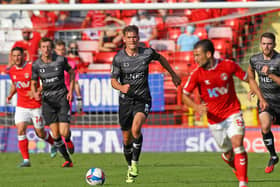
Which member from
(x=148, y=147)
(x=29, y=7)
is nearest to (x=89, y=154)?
(x=148, y=147)

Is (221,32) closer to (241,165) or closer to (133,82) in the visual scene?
(133,82)

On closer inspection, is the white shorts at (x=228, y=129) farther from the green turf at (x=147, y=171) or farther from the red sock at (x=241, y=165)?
the green turf at (x=147, y=171)

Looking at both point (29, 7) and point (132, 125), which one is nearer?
point (132, 125)

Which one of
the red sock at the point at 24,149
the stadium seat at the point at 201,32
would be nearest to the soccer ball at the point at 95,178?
the red sock at the point at 24,149

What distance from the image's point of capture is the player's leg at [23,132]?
543 inches

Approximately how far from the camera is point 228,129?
9273 mm

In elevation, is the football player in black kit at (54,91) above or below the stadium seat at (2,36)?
below

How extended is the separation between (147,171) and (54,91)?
2392mm

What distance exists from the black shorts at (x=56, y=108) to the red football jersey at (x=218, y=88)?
4.45 m

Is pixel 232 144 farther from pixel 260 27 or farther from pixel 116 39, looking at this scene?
pixel 116 39

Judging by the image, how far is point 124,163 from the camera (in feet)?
46.9

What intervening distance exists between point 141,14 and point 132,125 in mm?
9620

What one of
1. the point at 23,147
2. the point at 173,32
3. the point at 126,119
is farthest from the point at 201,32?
the point at 126,119

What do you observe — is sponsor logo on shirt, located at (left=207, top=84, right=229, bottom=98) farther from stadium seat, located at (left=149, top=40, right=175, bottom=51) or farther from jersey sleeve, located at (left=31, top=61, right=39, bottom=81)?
stadium seat, located at (left=149, top=40, right=175, bottom=51)
